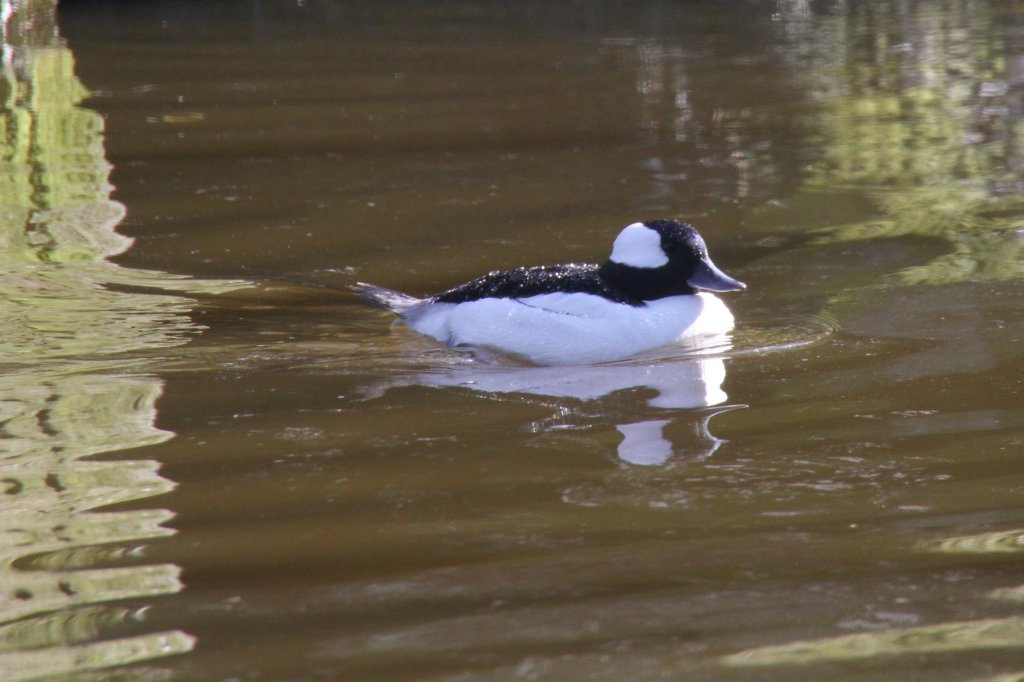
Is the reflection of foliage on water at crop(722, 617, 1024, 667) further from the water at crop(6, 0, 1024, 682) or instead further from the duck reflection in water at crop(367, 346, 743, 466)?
the duck reflection in water at crop(367, 346, 743, 466)

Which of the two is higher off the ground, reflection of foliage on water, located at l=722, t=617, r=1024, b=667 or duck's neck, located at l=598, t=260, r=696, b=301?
duck's neck, located at l=598, t=260, r=696, b=301

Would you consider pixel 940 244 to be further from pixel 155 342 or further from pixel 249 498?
pixel 249 498

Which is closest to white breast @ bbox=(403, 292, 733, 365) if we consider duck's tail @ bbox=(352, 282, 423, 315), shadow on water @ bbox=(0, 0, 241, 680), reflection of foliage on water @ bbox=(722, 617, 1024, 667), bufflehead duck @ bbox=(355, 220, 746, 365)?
bufflehead duck @ bbox=(355, 220, 746, 365)

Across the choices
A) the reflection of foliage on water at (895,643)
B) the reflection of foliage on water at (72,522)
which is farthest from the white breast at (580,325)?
the reflection of foliage on water at (895,643)

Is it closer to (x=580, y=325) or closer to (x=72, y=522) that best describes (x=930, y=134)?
(x=580, y=325)

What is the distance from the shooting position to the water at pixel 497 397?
3.67 m

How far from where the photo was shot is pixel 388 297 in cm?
732

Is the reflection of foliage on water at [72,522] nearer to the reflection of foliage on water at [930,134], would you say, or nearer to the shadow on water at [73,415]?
the shadow on water at [73,415]

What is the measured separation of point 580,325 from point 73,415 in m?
2.31

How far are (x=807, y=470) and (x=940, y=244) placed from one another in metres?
3.86

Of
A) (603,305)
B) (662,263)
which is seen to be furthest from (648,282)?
(603,305)

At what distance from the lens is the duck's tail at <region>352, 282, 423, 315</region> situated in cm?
721

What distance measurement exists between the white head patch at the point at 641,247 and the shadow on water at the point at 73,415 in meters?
2.20

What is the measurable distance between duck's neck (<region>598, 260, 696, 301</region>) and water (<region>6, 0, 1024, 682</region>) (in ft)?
1.23
